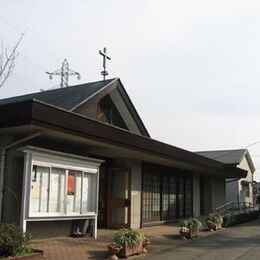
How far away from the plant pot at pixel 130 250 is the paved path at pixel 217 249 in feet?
1.01

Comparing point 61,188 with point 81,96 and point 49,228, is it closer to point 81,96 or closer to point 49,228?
point 49,228

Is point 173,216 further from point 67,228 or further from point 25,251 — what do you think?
point 25,251

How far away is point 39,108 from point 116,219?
28.1 feet

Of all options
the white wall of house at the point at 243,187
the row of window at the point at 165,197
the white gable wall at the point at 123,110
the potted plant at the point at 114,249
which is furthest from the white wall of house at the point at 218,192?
the potted plant at the point at 114,249

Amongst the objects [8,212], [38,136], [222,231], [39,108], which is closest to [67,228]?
[8,212]

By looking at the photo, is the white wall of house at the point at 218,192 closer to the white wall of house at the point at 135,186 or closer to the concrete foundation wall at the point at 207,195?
the concrete foundation wall at the point at 207,195

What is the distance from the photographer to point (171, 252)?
44.9 feet

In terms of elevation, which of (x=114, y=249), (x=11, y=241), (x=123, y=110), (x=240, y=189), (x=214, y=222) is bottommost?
(x=114, y=249)

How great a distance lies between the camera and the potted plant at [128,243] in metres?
12.4

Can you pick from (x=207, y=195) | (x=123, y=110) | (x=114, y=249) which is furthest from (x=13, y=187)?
(x=207, y=195)

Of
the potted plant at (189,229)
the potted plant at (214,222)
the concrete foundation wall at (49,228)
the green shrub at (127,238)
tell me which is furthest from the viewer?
the potted plant at (214,222)

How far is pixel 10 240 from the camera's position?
426 inches

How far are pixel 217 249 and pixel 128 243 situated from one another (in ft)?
11.1

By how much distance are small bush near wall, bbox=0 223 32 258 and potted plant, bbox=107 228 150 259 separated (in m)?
2.48
